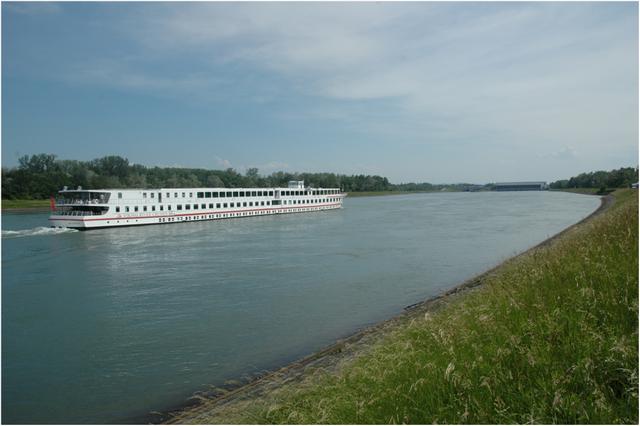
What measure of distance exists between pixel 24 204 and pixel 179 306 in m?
87.8

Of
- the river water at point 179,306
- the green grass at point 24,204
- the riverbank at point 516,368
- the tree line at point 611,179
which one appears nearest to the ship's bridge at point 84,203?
the river water at point 179,306

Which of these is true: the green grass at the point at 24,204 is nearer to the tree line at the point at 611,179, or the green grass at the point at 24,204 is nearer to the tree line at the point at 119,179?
the tree line at the point at 119,179

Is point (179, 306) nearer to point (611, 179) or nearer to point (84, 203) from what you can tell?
point (84, 203)

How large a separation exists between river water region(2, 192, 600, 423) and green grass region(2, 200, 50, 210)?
188ft

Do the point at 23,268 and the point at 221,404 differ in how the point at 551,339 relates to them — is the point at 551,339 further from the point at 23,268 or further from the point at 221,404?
the point at 23,268

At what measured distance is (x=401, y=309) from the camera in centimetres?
1580

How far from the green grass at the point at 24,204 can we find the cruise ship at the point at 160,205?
30821mm

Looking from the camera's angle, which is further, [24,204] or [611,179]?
[611,179]

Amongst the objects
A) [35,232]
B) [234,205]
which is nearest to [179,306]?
[35,232]

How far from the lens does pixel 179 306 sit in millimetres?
17141

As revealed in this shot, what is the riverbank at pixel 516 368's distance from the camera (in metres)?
4.12

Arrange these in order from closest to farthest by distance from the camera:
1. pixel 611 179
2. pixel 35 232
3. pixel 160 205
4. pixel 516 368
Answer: pixel 516 368 < pixel 35 232 < pixel 160 205 < pixel 611 179

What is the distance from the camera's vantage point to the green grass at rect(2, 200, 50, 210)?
276 ft

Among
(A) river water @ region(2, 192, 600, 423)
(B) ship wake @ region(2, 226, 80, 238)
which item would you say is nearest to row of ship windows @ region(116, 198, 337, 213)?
(B) ship wake @ region(2, 226, 80, 238)
